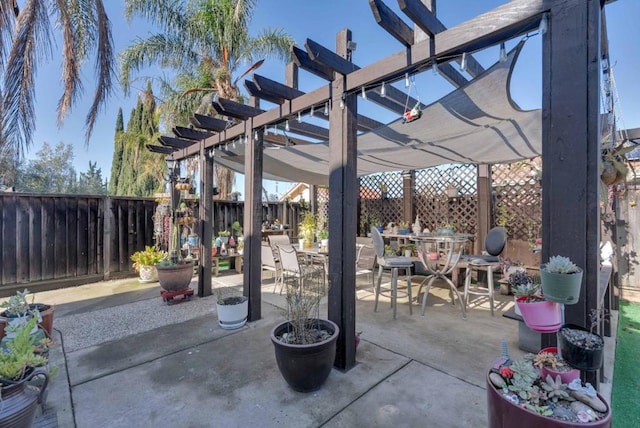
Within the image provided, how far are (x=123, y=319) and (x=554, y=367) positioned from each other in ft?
13.3

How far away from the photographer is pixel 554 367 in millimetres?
1191

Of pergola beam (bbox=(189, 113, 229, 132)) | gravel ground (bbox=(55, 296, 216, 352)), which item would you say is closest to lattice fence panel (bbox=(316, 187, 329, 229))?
gravel ground (bbox=(55, 296, 216, 352))

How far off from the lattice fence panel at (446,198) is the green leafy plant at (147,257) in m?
5.22

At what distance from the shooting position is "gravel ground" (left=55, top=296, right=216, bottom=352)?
3008 mm

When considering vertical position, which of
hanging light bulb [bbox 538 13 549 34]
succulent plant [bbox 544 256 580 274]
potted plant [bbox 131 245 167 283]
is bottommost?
potted plant [bbox 131 245 167 283]

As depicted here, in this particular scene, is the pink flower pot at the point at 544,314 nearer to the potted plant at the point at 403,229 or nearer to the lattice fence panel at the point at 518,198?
the lattice fence panel at the point at 518,198

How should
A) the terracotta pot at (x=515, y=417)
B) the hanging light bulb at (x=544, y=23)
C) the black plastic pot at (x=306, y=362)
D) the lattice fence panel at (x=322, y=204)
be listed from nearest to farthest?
the terracotta pot at (x=515, y=417), the hanging light bulb at (x=544, y=23), the black plastic pot at (x=306, y=362), the lattice fence panel at (x=322, y=204)

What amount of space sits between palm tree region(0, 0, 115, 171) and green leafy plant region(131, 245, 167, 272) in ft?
7.73

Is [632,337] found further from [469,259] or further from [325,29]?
[325,29]

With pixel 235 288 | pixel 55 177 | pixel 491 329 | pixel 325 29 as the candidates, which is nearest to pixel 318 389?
pixel 491 329

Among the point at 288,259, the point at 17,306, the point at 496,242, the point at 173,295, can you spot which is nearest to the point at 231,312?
the point at 288,259

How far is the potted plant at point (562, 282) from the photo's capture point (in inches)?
45.6

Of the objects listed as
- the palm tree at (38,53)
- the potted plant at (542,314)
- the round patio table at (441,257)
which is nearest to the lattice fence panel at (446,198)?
the round patio table at (441,257)

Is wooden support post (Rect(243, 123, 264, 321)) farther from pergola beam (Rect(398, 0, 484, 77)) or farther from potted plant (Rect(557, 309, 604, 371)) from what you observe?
potted plant (Rect(557, 309, 604, 371))
